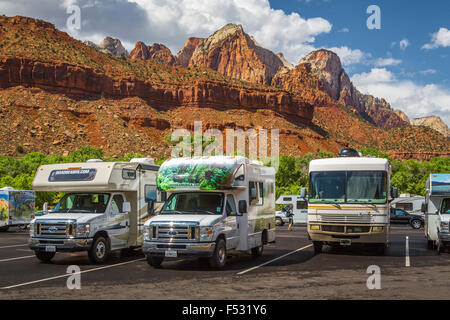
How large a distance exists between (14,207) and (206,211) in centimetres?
2432

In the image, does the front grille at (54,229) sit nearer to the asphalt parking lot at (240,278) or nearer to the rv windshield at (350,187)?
the asphalt parking lot at (240,278)

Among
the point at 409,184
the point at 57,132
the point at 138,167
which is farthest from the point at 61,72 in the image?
the point at 138,167

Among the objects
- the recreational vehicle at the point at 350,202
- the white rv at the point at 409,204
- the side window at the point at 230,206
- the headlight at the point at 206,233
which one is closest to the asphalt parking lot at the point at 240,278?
the recreational vehicle at the point at 350,202

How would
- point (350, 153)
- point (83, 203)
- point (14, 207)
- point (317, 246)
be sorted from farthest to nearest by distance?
point (14, 207)
point (350, 153)
point (317, 246)
point (83, 203)

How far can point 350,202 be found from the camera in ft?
55.6

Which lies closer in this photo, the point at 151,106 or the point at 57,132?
the point at 57,132

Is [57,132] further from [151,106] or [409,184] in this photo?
[409,184]

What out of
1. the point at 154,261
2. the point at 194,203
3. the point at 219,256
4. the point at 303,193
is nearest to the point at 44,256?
the point at 154,261

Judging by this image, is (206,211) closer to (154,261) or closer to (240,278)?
(154,261)

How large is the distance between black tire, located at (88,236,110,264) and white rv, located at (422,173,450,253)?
11301mm

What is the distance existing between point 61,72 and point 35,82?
214 inches

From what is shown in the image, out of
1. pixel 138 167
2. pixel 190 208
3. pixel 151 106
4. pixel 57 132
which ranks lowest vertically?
pixel 190 208
